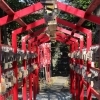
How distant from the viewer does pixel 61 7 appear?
4957 mm

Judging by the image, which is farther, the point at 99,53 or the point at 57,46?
the point at 57,46

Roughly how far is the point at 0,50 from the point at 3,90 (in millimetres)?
488

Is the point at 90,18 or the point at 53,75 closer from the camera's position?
the point at 90,18

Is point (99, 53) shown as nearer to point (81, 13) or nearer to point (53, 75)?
point (81, 13)

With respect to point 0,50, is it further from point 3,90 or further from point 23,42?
point 23,42

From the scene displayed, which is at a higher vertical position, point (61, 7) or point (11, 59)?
point (61, 7)

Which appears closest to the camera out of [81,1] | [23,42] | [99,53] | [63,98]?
[99,53]

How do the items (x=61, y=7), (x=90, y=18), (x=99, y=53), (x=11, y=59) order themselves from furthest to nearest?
(x=11, y=59)
(x=61, y=7)
(x=90, y=18)
(x=99, y=53)

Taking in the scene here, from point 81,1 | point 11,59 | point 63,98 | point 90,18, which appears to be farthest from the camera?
point 81,1

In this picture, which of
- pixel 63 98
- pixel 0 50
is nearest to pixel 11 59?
pixel 0 50

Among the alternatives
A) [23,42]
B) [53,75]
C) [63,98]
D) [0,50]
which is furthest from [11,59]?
[53,75]

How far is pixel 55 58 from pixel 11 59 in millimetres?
17666

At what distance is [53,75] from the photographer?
72.8ft

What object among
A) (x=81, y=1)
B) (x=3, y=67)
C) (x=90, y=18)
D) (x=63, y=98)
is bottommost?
(x=63, y=98)
